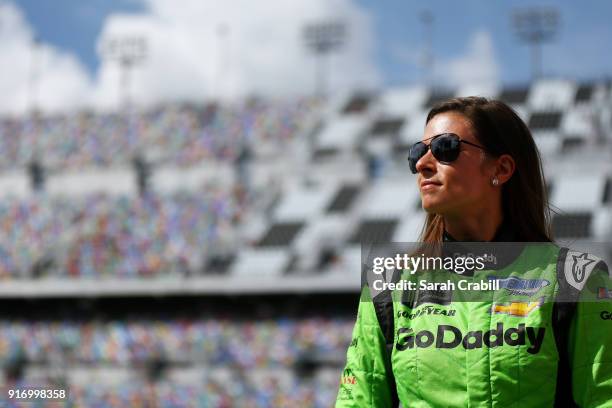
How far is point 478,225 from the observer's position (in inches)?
86.0

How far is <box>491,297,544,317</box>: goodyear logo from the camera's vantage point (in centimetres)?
200

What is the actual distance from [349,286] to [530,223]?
20.6 m

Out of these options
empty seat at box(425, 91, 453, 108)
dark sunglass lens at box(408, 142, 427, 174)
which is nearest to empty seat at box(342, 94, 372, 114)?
empty seat at box(425, 91, 453, 108)

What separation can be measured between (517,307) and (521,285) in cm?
6

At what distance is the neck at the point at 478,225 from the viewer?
7.13 feet

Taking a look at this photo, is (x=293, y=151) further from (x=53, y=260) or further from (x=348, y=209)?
(x=53, y=260)

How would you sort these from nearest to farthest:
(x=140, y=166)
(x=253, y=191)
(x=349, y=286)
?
(x=349, y=286) < (x=253, y=191) < (x=140, y=166)

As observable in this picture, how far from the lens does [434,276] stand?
7.06 ft

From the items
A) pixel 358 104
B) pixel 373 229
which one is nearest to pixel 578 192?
pixel 373 229

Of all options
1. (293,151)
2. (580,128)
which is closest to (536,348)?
(580,128)

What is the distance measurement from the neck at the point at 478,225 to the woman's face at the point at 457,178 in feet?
0.10

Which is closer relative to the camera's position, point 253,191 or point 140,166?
point 253,191

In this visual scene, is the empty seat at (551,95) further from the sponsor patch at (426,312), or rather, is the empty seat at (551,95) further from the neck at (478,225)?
the sponsor patch at (426,312)

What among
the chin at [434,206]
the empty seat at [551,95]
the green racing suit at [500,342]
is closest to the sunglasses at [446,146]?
the chin at [434,206]
